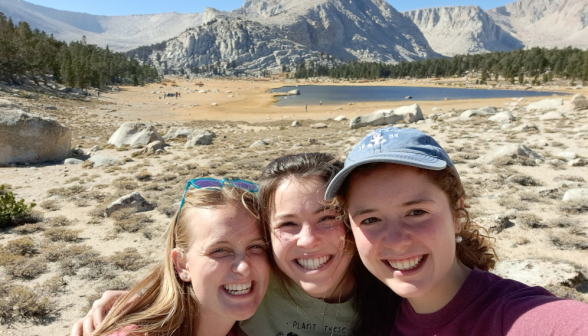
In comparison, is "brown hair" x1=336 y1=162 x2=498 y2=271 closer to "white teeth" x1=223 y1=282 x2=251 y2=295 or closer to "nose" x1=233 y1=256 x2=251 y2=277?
"nose" x1=233 y1=256 x2=251 y2=277

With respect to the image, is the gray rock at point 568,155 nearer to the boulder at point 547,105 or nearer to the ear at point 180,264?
the ear at point 180,264

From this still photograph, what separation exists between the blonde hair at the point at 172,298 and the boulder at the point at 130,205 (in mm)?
6537

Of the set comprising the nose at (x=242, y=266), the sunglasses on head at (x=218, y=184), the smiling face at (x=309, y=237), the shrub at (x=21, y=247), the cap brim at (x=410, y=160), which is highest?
the cap brim at (x=410, y=160)

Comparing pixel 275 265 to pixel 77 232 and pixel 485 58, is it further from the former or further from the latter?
pixel 485 58

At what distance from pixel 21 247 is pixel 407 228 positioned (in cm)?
732

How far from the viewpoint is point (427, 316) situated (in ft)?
6.02

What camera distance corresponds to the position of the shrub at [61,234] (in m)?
6.93

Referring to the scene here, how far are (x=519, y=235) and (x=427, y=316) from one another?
16.9ft

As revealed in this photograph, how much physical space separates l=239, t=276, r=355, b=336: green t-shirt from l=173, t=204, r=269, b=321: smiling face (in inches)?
10.3

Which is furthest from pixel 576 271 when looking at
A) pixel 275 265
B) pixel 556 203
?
pixel 275 265

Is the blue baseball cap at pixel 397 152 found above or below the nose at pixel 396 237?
above

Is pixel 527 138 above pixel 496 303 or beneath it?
beneath

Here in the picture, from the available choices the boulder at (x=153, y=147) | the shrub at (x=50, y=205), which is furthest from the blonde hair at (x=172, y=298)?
the boulder at (x=153, y=147)

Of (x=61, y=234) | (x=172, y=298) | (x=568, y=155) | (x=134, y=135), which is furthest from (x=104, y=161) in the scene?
(x=568, y=155)
